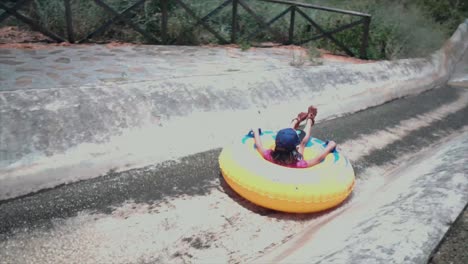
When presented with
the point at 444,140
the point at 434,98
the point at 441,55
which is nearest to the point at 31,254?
the point at 444,140

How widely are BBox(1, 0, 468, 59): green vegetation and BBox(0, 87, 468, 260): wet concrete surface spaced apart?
13.0ft

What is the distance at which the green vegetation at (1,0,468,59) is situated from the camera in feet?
25.2

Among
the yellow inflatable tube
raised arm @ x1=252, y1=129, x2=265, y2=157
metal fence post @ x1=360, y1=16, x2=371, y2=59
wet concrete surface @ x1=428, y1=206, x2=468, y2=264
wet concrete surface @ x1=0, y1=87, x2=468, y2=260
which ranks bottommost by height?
wet concrete surface @ x1=0, y1=87, x2=468, y2=260

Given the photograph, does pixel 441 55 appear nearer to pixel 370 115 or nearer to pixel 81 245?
pixel 370 115

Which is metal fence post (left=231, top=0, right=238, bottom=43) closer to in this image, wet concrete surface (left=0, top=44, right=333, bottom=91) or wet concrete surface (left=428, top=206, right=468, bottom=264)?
wet concrete surface (left=0, top=44, right=333, bottom=91)

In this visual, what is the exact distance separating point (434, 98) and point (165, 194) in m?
7.12

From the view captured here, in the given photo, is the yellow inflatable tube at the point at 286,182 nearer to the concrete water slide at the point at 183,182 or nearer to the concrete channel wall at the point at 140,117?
the concrete water slide at the point at 183,182

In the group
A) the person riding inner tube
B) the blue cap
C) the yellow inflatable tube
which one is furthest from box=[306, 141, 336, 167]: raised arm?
the blue cap

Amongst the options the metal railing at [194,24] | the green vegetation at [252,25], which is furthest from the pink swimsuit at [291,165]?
the green vegetation at [252,25]

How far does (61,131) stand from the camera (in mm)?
3943

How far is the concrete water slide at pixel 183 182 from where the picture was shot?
9.87ft

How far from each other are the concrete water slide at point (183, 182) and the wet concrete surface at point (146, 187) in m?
0.02

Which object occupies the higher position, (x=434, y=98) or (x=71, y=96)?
(x=71, y=96)

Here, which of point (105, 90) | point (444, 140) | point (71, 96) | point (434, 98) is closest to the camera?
point (71, 96)
